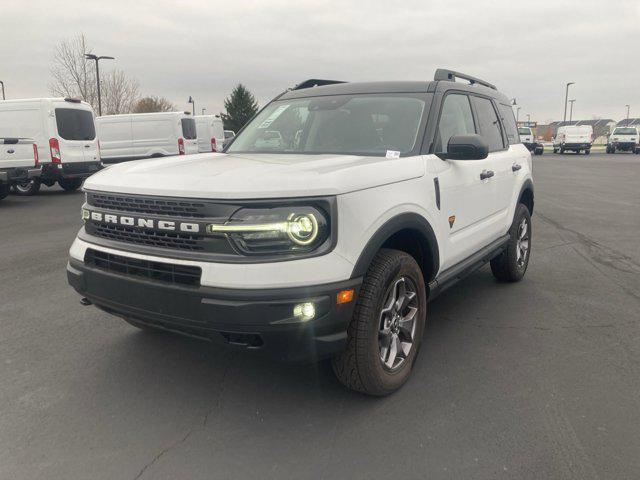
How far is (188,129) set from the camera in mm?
20359

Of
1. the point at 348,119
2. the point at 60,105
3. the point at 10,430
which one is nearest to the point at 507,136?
the point at 348,119

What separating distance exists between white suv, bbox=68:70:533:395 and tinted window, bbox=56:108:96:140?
1252 cm

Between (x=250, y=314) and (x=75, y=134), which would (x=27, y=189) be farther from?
(x=250, y=314)

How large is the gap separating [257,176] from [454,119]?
204 cm

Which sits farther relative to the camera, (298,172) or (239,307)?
(298,172)

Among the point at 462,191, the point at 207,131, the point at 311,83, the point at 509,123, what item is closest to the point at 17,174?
the point at 311,83

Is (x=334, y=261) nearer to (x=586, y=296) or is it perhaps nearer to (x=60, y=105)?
(x=586, y=296)

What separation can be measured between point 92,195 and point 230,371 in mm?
1388

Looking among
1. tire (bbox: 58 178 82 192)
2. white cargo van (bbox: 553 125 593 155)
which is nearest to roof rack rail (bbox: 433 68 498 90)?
tire (bbox: 58 178 82 192)

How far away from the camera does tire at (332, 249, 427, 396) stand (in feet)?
9.34

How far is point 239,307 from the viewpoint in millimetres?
2506

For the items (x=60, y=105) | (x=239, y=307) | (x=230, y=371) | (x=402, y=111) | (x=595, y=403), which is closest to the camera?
(x=239, y=307)

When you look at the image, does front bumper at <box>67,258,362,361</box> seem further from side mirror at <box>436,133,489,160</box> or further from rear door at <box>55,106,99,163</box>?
rear door at <box>55,106,99,163</box>

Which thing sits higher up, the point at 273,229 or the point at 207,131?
the point at 207,131
